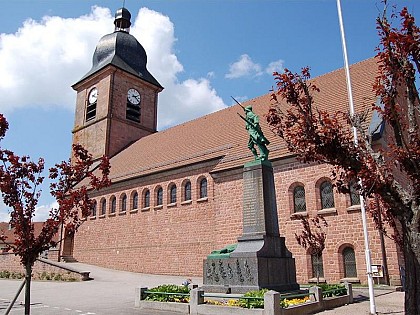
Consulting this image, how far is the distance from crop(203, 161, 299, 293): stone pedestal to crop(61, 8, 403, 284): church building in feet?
19.3

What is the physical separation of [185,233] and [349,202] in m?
10.5

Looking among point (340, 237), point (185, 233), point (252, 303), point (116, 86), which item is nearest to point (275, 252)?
point (252, 303)

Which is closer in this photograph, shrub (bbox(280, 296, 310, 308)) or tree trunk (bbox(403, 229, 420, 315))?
tree trunk (bbox(403, 229, 420, 315))

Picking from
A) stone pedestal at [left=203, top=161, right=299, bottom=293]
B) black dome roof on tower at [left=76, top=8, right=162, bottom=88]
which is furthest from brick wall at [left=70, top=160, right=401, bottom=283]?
black dome roof on tower at [left=76, top=8, right=162, bottom=88]

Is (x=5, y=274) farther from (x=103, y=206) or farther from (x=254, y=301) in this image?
(x=254, y=301)

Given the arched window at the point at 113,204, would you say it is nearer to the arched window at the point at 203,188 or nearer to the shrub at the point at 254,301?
the arched window at the point at 203,188

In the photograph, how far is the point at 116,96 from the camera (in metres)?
37.2

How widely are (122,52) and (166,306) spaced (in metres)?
32.1

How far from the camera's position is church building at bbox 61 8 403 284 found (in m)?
17.4

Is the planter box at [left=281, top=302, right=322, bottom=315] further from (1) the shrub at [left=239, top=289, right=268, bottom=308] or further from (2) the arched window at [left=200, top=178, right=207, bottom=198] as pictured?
(2) the arched window at [left=200, top=178, right=207, bottom=198]

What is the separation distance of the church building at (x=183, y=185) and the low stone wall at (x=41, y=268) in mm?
4419

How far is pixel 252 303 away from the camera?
9.40 meters

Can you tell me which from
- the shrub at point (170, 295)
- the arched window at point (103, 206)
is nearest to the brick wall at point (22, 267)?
the arched window at point (103, 206)

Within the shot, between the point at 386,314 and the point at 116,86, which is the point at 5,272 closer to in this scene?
the point at 116,86
